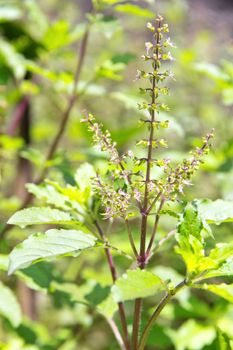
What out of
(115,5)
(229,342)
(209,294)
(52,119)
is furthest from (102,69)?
(52,119)

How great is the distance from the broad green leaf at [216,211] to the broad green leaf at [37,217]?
10.9 inches

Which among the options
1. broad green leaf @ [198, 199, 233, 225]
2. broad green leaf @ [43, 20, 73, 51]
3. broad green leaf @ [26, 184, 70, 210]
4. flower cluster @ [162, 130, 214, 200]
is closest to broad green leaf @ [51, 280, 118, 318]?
broad green leaf @ [26, 184, 70, 210]

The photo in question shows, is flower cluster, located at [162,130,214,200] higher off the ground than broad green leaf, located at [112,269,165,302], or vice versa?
flower cluster, located at [162,130,214,200]

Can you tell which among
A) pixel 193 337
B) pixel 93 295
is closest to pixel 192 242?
pixel 93 295

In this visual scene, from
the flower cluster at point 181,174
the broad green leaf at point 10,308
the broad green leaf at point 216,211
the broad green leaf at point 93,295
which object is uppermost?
the flower cluster at point 181,174

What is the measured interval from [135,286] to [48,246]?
169 millimetres

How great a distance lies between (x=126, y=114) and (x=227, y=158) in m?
1.96

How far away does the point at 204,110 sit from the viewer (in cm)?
374

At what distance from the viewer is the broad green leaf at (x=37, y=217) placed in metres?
0.99

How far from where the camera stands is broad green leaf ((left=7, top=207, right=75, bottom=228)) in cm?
99

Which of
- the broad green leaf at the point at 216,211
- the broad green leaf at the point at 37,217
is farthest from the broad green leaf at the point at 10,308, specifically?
the broad green leaf at the point at 216,211

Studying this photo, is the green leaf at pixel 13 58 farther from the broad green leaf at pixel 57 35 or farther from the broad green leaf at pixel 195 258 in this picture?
the broad green leaf at pixel 195 258

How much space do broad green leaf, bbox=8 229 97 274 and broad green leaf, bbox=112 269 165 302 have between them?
124 mm

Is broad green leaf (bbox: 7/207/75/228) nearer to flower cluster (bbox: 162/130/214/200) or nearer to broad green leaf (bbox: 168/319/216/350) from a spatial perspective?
flower cluster (bbox: 162/130/214/200)
